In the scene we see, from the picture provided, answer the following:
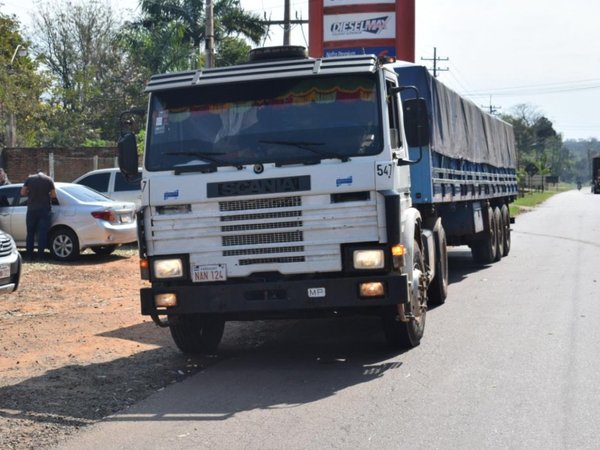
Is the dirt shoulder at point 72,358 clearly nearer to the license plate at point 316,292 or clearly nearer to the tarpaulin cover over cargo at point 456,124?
the license plate at point 316,292

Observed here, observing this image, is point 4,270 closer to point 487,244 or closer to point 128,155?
point 128,155

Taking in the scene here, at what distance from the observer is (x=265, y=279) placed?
841cm

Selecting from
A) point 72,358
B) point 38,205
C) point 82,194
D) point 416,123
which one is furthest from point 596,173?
point 72,358

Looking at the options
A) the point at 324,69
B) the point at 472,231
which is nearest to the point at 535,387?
the point at 324,69

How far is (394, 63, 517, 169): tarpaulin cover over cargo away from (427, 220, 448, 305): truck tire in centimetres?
113

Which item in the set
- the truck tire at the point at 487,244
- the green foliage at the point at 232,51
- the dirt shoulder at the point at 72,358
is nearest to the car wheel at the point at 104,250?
the dirt shoulder at the point at 72,358

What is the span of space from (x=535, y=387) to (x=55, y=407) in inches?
153

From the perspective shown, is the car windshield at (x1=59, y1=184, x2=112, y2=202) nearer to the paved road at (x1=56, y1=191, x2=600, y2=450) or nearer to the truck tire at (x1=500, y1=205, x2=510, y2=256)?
the paved road at (x1=56, y1=191, x2=600, y2=450)

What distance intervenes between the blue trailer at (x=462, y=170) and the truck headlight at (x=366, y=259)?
145 centimetres

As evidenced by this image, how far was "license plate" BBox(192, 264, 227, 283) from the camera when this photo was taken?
8438mm

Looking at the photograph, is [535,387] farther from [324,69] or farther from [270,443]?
[324,69]

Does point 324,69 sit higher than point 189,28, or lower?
lower

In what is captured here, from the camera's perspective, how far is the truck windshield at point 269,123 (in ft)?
27.5

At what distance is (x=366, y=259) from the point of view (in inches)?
322
